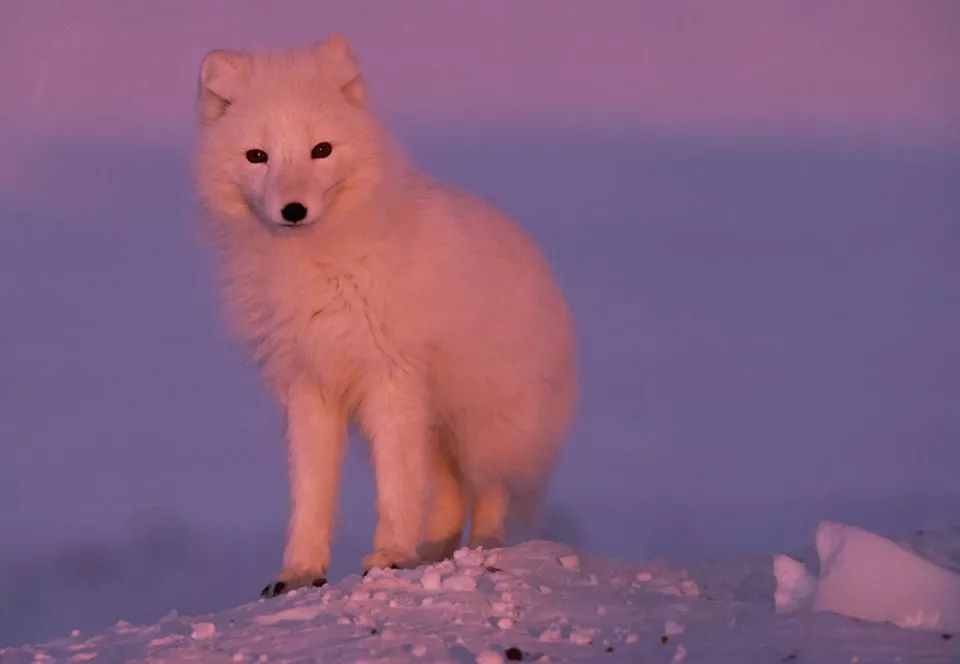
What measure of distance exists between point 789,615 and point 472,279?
2.43 m

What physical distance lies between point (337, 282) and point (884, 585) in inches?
104

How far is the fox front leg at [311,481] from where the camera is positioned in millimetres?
5859

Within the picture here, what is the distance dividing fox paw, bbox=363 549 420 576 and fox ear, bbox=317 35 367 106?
73.3 inches

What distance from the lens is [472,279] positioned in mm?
6199

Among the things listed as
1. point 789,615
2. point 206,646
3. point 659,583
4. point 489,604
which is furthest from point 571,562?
point 206,646

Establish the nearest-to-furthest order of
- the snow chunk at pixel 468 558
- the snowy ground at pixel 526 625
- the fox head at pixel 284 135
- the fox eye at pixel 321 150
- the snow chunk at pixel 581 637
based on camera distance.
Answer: the snowy ground at pixel 526 625
the snow chunk at pixel 581 637
the snow chunk at pixel 468 558
the fox head at pixel 284 135
the fox eye at pixel 321 150

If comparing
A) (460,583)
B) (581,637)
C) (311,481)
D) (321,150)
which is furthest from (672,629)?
(321,150)

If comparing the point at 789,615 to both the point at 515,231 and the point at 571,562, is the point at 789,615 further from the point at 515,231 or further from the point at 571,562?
the point at 515,231

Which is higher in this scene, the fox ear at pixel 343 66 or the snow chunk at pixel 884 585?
the fox ear at pixel 343 66

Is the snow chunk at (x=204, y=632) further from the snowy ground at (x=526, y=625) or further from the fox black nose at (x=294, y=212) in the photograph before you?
the fox black nose at (x=294, y=212)

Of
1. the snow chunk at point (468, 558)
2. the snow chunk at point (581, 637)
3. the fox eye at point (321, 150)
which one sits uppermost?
the fox eye at point (321, 150)

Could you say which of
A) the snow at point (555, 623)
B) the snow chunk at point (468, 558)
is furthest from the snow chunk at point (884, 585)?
the snow chunk at point (468, 558)

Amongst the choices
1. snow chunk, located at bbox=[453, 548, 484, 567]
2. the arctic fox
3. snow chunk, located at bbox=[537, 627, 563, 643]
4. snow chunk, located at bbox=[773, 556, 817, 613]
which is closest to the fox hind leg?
the arctic fox

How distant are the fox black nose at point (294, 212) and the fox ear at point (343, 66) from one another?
2.56 ft
